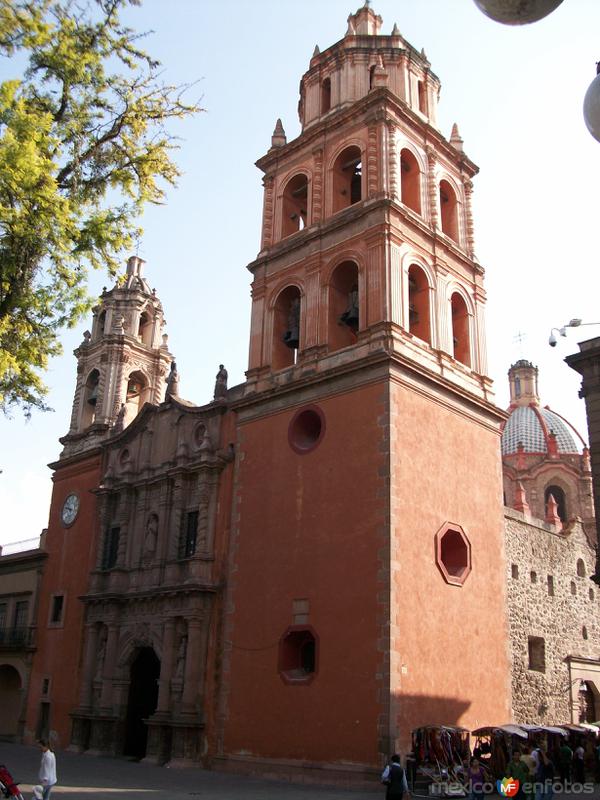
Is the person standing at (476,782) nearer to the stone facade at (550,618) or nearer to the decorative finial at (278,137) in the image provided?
the stone facade at (550,618)

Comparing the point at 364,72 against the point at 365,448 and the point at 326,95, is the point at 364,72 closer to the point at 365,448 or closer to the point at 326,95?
the point at 326,95

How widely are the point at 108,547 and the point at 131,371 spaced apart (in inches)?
299

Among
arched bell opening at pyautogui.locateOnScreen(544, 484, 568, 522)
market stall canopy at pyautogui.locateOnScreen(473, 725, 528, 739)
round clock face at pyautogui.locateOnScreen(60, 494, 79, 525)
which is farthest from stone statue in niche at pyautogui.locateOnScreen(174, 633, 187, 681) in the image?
arched bell opening at pyautogui.locateOnScreen(544, 484, 568, 522)

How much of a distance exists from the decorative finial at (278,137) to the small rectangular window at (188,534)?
11.5m

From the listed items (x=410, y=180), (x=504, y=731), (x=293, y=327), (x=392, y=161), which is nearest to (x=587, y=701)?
(x=504, y=731)

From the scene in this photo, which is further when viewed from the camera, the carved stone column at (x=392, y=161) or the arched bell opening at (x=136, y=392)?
the arched bell opening at (x=136, y=392)

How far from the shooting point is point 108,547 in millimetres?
24422

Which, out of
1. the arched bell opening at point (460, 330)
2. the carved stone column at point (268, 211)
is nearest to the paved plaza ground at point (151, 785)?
the arched bell opening at point (460, 330)

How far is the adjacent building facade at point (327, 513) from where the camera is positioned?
16656 millimetres

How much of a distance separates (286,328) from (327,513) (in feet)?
20.9

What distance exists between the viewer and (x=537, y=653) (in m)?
22.3

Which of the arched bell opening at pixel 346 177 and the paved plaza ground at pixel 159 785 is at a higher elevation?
the arched bell opening at pixel 346 177

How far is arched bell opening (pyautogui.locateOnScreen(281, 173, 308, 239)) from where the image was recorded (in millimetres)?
23641

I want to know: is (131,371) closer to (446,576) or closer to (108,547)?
(108,547)
